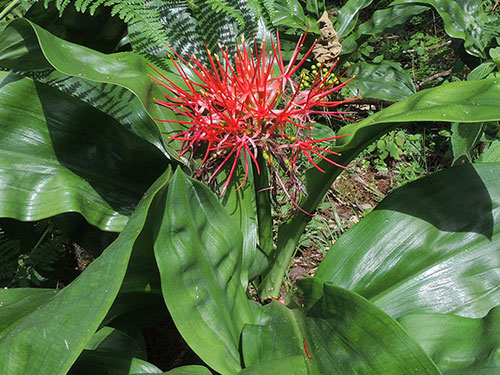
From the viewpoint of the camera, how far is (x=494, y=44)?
192 centimetres

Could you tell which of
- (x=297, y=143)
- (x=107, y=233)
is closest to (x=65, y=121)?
(x=107, y=233)

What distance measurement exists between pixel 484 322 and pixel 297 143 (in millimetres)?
512

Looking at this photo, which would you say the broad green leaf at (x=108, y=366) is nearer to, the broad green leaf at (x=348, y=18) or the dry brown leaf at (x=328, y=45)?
the dry brown leaf at (x=328, y=45)

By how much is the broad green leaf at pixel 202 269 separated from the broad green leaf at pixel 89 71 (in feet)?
0.54

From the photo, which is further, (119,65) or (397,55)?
(397,55)

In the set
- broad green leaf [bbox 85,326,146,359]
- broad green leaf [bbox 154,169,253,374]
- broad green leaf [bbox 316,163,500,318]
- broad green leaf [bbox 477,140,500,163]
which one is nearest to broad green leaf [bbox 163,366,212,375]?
broad green leaf [bbox 154,169,253,374]

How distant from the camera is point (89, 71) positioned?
0.89 metres

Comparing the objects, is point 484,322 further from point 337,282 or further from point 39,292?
point 39,292

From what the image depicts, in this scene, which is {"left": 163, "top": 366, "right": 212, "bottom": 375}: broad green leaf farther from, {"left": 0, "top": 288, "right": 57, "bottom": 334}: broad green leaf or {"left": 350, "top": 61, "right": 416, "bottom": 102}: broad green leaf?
{"left": 350, "top": 61, "right": 416, "bottom": 102}: broad green leaf

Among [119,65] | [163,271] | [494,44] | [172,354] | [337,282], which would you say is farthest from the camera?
Answer: [494,44]

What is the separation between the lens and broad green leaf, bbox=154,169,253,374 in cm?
85

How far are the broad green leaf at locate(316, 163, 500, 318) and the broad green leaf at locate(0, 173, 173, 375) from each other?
0.62 metres

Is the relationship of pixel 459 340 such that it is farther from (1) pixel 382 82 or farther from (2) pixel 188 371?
(1) pixel 382 82

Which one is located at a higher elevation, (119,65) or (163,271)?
(119,65)
